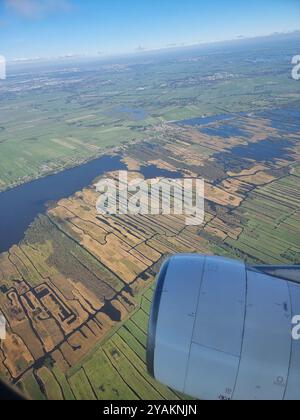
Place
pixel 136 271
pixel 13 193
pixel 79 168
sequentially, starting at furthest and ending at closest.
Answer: pixel 79 168, pixel 13 193, pixel 136 271

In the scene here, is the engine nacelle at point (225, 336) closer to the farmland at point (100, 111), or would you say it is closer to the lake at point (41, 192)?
the lake at point (41, 192)

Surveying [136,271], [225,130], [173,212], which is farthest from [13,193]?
[225,130]
